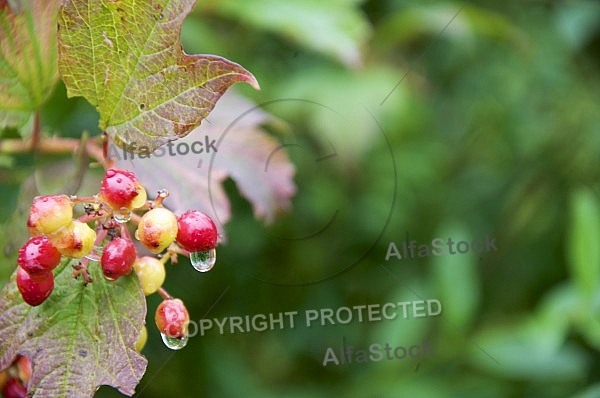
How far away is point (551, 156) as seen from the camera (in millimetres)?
1474

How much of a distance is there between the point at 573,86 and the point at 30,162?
45.2 inches

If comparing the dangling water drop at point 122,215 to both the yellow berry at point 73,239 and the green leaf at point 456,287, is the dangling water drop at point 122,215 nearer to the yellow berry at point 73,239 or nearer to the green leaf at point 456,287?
the yellow berry at point 73,239

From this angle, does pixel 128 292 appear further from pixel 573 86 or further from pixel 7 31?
pixel 573 86

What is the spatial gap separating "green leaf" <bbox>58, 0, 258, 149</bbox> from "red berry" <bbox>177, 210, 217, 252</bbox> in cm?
7

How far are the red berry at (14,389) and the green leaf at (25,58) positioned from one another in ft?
0.71

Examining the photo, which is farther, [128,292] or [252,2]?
[252,2]

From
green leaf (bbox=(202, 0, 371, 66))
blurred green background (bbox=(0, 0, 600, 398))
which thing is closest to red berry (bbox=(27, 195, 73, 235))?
blurred green background (bbox=(0, 0, 600, 398))

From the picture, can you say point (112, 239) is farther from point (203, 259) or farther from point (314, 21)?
point (314, 21)

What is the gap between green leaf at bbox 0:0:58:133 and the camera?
23.6 inches

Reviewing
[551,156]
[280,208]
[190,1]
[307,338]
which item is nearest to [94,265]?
[190,1]

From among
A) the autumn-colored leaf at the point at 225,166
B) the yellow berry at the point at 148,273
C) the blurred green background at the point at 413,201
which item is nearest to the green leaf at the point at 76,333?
the yellow berry at the point at 148,273

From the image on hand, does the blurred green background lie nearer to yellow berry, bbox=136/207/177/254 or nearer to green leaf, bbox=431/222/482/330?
green leaf, bbox=431/222/482/330

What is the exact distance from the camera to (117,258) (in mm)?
441

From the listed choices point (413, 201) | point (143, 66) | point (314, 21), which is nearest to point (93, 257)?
point (143, 66)
